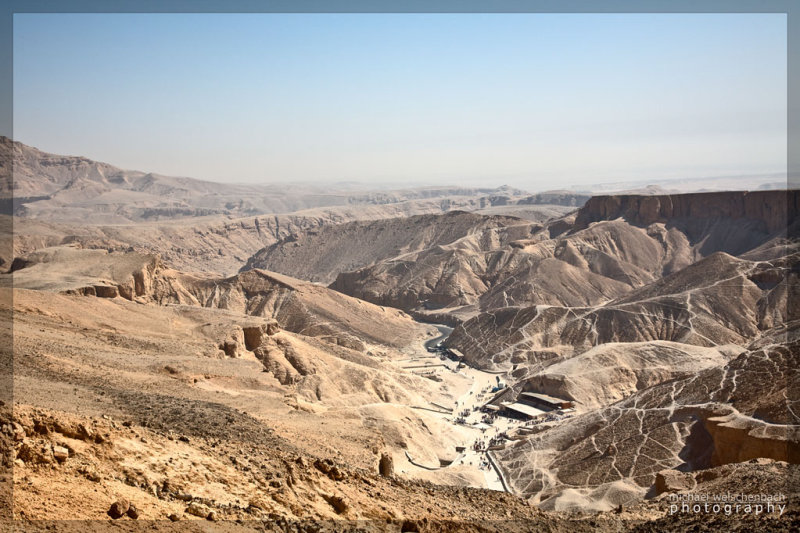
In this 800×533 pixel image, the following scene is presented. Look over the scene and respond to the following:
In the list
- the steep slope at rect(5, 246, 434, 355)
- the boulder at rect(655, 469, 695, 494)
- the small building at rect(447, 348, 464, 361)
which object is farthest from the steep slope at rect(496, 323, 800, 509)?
the steep slope at rect(5, 246, 434, 355)

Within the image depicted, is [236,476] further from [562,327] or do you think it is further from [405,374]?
[562,327]

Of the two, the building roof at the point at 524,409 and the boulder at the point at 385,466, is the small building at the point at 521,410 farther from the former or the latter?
the boulder at the point at 385,466

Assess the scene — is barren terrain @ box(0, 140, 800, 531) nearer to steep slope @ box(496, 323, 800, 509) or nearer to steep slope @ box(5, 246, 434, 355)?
steep slope @ box(496, 323, 800, 509)

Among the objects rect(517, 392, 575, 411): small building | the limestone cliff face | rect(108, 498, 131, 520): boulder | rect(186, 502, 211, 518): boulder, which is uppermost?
the limestone cliff face

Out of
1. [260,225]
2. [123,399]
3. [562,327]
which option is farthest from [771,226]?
[260,225]

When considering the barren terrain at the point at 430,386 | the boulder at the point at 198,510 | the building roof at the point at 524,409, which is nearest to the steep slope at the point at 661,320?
the barren terrain at the point at 430,386

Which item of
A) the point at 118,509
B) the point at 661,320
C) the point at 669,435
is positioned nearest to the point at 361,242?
the point at 661,320
